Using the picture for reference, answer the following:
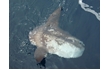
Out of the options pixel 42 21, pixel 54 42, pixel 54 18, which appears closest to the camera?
pixel 54 42

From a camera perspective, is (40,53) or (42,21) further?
(42,21)

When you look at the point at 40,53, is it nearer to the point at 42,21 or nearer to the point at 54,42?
the point at 54,42

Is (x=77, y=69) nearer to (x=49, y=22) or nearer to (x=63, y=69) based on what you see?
(x=63, y=69)

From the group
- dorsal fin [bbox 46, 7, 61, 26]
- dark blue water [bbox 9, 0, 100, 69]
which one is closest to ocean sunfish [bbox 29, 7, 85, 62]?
dorsal fin [bbox 46, 7, 61, 26]

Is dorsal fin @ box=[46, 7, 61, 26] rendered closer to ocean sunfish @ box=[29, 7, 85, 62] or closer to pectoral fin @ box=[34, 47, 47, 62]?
ocean sunfish @ box=[29, 7, 85, 62]

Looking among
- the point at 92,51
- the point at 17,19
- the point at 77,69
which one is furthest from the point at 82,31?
the point at 17,19

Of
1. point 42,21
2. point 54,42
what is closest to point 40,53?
point 54,42

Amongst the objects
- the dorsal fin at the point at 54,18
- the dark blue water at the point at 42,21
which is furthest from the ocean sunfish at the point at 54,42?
the dark blue water at the point at 42,21
